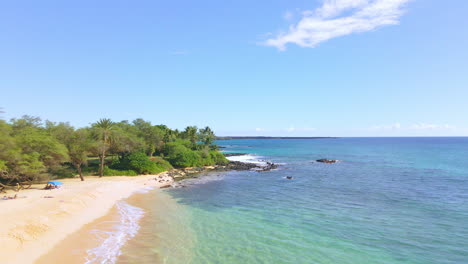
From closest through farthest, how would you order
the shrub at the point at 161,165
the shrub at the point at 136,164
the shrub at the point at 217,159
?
the shrub at the point at 136,164 → the shrub at the point at 161,165 → the shrub at the point at 217,159

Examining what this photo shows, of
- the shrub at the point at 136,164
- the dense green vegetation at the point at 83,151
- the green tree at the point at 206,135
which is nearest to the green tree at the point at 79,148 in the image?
the dense green vegetation at the point at 83,151

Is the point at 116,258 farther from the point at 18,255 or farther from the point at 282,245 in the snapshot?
the point at 282,245

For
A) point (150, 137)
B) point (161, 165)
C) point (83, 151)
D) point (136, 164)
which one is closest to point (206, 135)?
point (150, 137)

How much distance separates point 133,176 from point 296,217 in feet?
Result: 110

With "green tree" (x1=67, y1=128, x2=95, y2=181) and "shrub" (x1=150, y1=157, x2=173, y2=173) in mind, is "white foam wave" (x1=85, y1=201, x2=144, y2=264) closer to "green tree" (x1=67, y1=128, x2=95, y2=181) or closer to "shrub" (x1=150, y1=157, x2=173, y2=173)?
"green tree" (x1=67, y1=128, x2=95, y2=181)

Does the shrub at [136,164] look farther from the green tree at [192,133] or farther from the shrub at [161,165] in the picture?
the green tree at [192,133]

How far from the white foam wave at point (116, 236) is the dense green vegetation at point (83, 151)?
13.6m

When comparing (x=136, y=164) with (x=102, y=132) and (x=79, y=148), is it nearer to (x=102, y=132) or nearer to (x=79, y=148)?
(x=102, y=132)

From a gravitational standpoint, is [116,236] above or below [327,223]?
above

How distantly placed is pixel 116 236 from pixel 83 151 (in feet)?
86.4

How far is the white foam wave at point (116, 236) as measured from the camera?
596 inches

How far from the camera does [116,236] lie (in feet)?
60.8

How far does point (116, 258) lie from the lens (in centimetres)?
1509

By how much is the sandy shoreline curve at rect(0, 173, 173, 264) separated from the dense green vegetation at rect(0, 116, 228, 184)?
357cm
